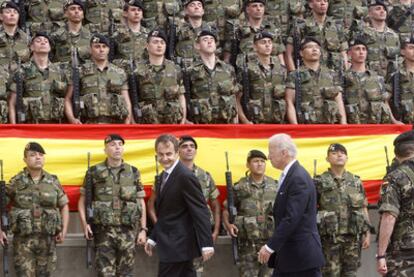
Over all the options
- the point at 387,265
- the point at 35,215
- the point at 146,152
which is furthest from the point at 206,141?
the point at 387,265

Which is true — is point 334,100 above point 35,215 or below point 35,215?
above

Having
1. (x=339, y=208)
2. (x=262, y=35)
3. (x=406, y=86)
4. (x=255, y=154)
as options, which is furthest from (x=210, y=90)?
(x=406, y=86)

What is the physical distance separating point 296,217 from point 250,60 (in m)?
6.10

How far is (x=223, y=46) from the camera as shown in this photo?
15391 mm

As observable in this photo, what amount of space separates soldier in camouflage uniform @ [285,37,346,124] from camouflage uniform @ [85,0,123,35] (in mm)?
2631

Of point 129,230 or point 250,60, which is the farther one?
point 250,60

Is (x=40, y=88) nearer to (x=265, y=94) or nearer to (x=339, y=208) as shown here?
(x=265, y=94)

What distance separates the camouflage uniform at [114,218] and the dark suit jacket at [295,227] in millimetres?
3516

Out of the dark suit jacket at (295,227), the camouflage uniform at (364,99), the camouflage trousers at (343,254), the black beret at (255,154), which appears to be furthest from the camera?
the camouflage uniform at (364,99)

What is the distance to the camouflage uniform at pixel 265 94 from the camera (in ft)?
46.2

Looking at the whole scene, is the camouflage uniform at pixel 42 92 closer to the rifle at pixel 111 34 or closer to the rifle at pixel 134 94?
the rifle at pixel 134 94

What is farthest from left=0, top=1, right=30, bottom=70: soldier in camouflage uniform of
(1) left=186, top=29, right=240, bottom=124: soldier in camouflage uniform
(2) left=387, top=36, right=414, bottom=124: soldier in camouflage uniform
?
(2) left=387, top=36, right=414, bottom=124: soldier in camouflage uniform

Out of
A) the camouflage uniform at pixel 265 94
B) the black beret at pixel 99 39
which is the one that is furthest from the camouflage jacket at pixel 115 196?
the camouflage uniform at pixel 265 94

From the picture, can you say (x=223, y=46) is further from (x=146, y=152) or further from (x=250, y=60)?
(x=146, y=152)
